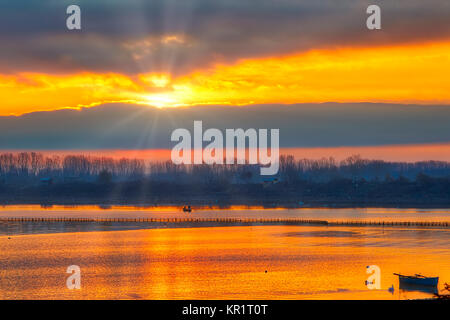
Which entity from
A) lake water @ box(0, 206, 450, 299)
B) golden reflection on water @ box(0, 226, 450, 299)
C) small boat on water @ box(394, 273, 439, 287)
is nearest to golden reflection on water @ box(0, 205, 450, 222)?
lake water @ box(0, 206, 450, 299)

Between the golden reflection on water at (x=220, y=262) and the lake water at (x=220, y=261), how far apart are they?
0.30 ft

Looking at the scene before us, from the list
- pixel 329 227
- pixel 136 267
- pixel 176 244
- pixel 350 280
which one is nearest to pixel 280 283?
pixel 350 280

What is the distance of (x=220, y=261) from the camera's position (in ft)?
224

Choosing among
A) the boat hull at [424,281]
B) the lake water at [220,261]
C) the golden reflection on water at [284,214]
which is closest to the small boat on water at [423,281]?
the boat hull at [424,281]

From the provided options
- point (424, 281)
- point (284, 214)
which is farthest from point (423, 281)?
point (284, 214)

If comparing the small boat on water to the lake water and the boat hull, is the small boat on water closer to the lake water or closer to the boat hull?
the boat hull

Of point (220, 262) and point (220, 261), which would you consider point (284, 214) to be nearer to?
point (220, 261)

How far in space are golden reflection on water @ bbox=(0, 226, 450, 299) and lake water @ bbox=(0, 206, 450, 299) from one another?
0.09 meters

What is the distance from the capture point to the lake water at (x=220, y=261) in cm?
4862

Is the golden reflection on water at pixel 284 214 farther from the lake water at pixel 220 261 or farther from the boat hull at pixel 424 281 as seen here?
the boat hull at pixel 424 281

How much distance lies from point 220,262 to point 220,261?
69cm

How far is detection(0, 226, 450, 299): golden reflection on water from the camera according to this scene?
4864 centimetres
